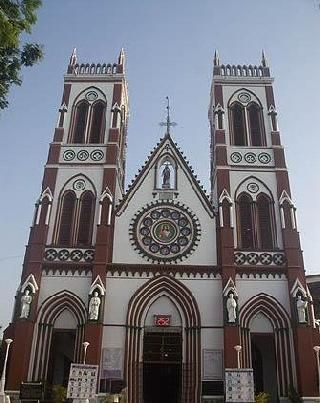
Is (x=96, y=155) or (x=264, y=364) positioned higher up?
(x=96, y=155)

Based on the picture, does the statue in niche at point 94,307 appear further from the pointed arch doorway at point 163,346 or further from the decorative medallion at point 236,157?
the decorative medallion at point 236,157

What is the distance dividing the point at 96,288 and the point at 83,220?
473 cm

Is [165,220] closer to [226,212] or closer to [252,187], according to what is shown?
[226,212]

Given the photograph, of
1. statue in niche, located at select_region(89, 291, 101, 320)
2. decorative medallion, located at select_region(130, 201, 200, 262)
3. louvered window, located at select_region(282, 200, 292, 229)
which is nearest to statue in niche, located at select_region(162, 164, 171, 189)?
decorative medallion, located at select_region(130, 201, 200, 262)

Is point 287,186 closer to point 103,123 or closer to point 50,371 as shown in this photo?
point 103,123

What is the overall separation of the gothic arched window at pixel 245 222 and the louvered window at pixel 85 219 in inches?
331

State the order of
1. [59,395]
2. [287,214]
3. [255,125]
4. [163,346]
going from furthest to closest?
1. [255,125]
2. [287,214]
3. [163,346]
4. [59,395]

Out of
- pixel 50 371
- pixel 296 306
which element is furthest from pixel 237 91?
pixel 50 371

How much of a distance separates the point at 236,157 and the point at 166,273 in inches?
343

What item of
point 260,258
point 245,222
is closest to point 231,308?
point 260,258

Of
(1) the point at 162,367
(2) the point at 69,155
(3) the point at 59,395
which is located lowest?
(3) the point at 59,395

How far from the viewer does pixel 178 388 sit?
24266mm

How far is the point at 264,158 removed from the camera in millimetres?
28844

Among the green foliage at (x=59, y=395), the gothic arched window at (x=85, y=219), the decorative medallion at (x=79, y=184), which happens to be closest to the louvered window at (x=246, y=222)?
the gothic arched window at (x=85, y=219)
